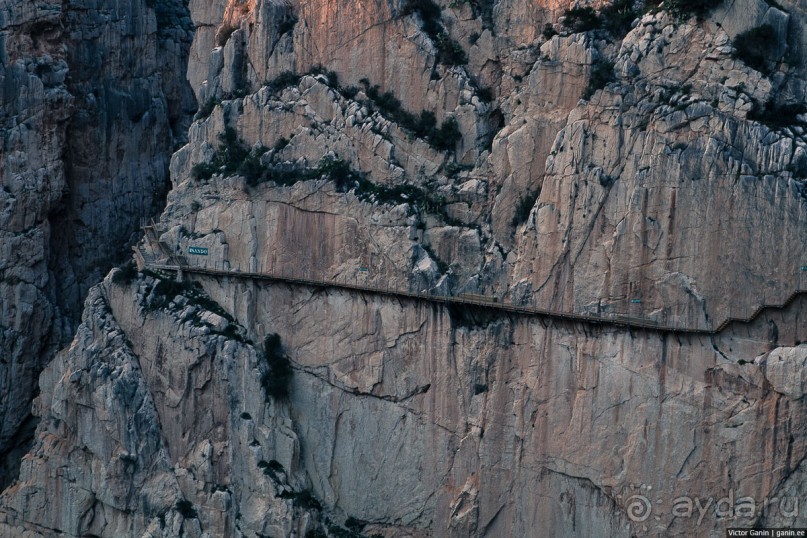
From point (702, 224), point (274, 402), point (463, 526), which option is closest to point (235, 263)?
point (274, 402)

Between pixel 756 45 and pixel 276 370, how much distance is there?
18034 millimetres

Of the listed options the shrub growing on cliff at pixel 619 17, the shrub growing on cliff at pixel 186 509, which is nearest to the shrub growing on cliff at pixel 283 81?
the shrub growing on cliff at pixel 619 17

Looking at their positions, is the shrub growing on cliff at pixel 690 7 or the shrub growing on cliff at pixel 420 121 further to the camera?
the shrub growing on cliff at pixel 420 121

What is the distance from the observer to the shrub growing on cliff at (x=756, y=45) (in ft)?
178

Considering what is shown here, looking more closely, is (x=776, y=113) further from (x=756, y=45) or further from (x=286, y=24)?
(x=286, y=24)

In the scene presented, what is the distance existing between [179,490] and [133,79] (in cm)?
1983

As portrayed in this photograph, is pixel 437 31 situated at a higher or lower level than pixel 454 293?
higher

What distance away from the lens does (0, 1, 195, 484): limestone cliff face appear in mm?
69750

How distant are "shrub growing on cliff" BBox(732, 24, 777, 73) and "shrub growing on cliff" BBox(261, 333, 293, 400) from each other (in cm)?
1720

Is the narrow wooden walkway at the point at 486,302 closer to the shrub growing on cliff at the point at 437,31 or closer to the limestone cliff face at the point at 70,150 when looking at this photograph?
the shrub growing on cliff at the point at 437,31

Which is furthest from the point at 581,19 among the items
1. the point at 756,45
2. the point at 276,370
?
the point at 276,370

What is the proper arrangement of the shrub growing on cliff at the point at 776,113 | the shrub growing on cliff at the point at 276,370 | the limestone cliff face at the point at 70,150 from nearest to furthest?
1. the shrub growing on cliff at the point at 776,113
2. the shrub growing on cliff at the point at 276,370
3. the limestone cliff face at the point at 70,150

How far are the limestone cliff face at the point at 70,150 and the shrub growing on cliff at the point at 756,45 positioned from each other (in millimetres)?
27120

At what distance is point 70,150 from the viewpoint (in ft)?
237
